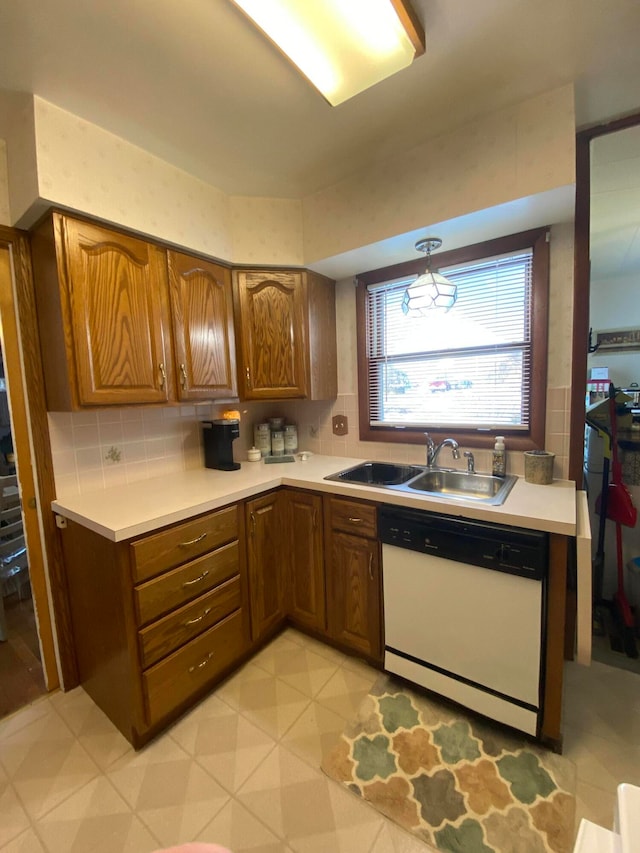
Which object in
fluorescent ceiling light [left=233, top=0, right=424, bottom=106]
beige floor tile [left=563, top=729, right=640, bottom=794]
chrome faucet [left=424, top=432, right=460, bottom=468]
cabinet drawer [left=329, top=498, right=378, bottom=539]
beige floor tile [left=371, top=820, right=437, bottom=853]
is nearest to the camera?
fluorescent ceiling light [left=233, top=0, right=424, bottom=106]

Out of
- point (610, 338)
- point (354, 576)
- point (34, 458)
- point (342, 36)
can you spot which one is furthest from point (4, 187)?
point (610, 338)

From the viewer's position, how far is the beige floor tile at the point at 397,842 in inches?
42.6

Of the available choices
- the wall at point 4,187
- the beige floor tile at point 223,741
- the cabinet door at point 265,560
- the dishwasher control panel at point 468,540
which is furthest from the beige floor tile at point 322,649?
the wall at point 4,187

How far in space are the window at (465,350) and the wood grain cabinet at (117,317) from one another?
1.03 m

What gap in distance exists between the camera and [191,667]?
1521 millimetres

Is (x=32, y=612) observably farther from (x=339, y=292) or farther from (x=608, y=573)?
(x=608, y=573)

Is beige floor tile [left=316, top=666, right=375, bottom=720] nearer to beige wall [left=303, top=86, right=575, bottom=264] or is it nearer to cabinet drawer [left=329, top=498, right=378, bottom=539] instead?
cabinet drawer [left=329, top=498, right=378, bottom=539]

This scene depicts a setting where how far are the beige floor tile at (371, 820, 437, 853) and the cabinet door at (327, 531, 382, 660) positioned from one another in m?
0.62

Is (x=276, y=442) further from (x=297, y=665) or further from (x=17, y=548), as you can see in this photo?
(x=17, y=548)

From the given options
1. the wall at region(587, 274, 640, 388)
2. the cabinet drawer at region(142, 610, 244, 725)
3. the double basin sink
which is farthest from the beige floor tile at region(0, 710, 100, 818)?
the wall at region(587, 274, 640, 388)

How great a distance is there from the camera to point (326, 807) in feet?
3.92

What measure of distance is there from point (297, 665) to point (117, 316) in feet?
6.17

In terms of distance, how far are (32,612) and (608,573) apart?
3.16 m

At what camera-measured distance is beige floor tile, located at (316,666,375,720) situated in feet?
5.12
